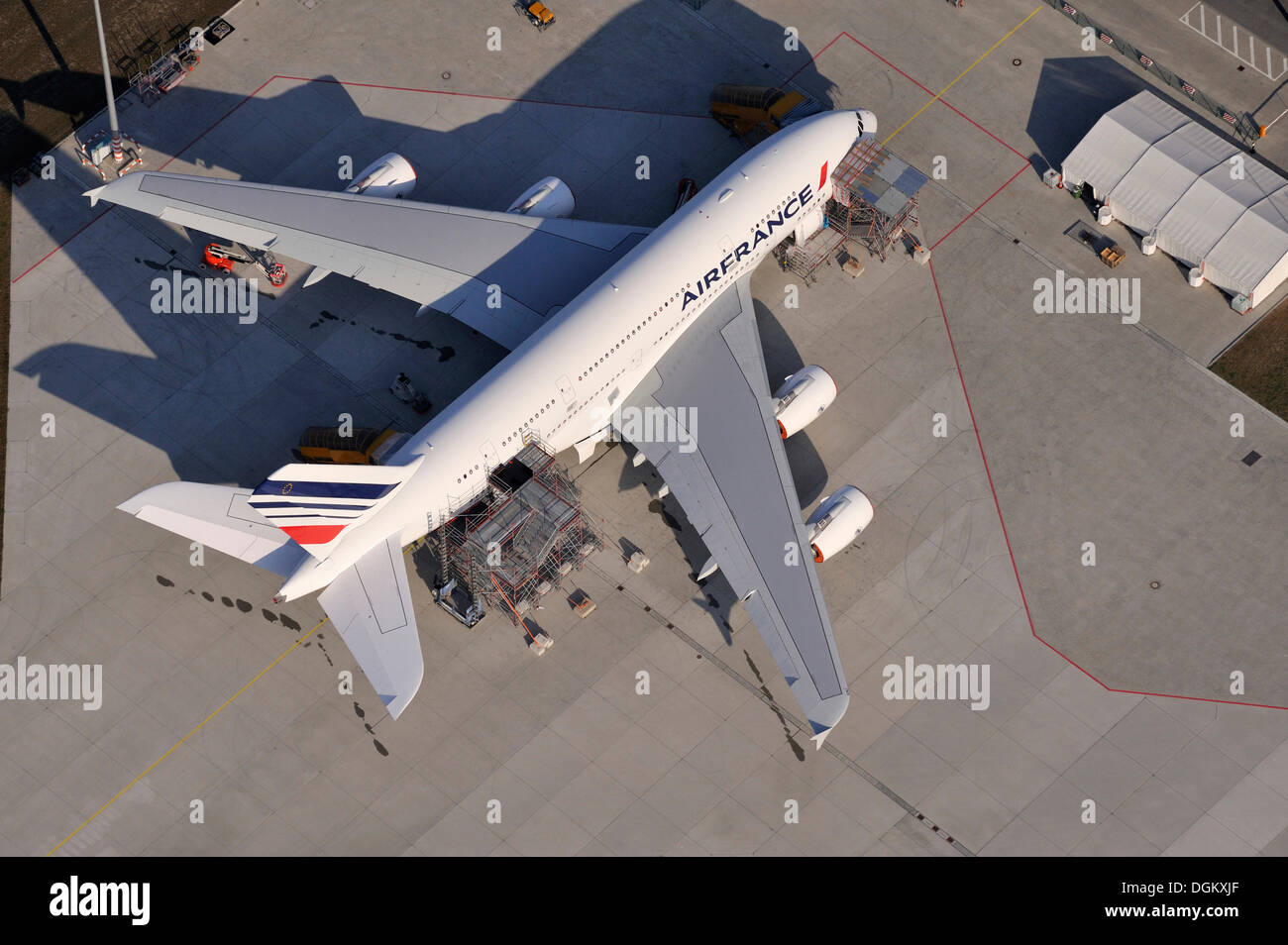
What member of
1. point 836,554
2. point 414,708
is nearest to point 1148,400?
point 836,554

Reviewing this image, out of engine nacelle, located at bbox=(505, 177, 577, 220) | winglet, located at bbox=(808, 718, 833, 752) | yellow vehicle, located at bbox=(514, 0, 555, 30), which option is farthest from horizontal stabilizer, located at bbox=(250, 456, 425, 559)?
yellow vehicle, located at bbox=(514, 0, 555, 30)

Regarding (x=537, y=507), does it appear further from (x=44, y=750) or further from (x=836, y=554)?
(x=44, y=750)

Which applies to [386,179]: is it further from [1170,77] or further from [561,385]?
[1170,77]

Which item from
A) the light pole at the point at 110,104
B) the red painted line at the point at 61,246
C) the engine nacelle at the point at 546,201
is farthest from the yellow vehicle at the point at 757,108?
the red painted line at the point at 61,246

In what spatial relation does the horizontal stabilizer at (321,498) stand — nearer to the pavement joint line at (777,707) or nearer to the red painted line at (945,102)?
the pavement joint line at (777,707)
